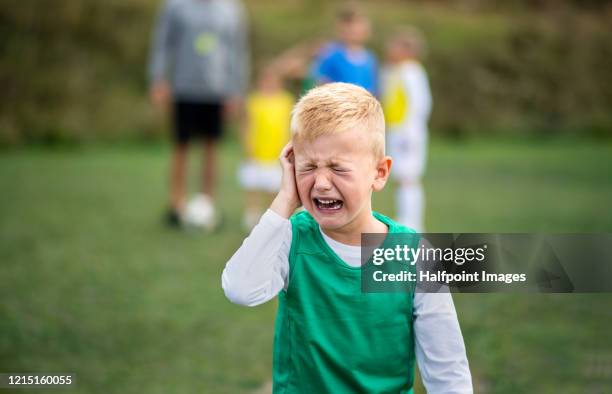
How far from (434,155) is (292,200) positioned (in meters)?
13.3

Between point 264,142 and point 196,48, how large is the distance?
4.42 ft

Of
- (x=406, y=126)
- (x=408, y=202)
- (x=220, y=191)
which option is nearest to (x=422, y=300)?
(x=408, y=202)

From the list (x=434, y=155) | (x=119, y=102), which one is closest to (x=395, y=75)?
(x=434, y=155)

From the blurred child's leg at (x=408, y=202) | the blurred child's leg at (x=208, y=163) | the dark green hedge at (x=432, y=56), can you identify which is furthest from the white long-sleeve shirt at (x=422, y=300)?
the dark green hedge at (x=432, y=56)

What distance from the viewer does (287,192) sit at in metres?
1.84

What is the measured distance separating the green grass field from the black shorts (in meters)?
0.85

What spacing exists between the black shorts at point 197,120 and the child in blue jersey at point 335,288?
4.88 metres

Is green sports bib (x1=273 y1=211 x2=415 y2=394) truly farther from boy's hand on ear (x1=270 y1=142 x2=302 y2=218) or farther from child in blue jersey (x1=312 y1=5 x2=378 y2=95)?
child in blue jersey (x1=312 y1=5 x2=378 y2=95)

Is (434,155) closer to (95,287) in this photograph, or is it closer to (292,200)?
(95,287)

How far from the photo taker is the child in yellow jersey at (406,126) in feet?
20.5

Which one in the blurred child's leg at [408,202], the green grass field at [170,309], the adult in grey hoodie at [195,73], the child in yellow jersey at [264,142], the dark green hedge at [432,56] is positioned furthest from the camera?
the dark green hedge at [432,56]

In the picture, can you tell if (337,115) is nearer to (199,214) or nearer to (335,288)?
(335,288)

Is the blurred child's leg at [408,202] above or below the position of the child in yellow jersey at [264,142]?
below

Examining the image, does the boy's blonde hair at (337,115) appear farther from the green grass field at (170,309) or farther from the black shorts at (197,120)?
the black shorts at (197,120)
